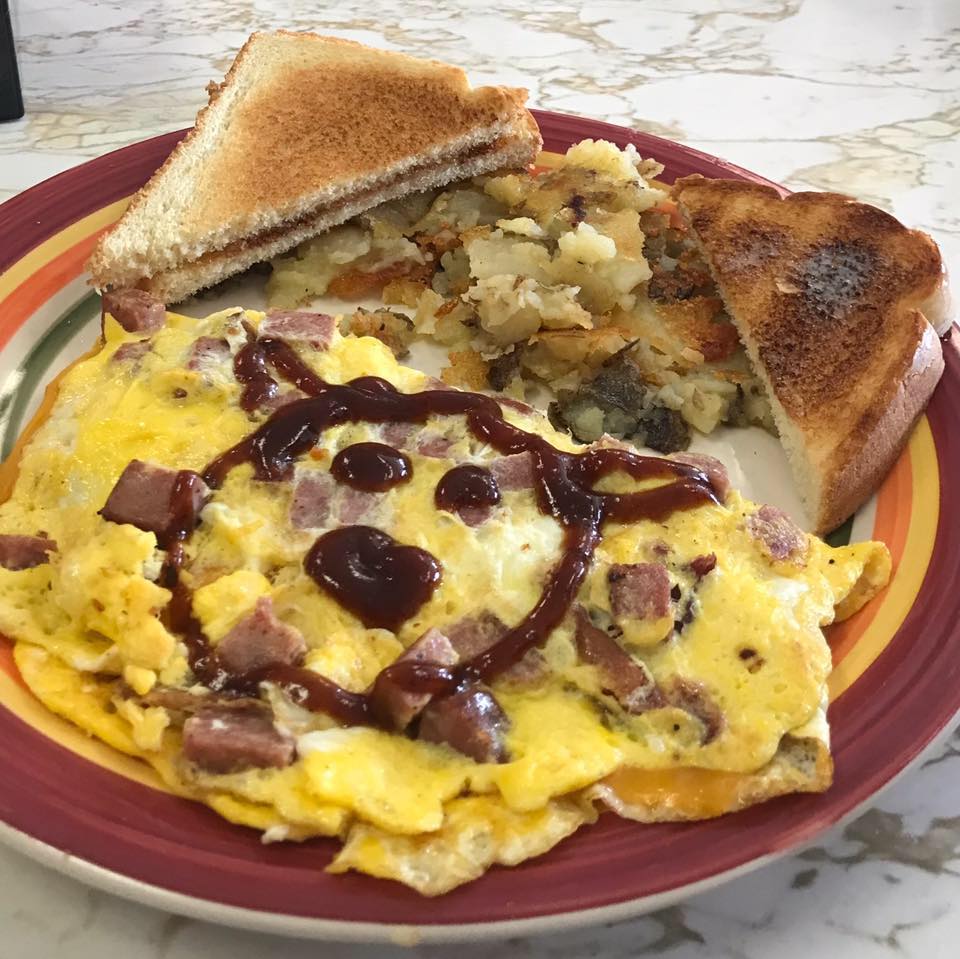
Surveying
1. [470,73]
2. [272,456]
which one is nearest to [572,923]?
[272,456]

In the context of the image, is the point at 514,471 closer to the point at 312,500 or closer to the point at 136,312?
the point at 312,500

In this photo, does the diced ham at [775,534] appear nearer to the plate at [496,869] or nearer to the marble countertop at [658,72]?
the plate at [496,869]

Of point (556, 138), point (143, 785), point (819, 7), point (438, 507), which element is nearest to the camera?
point (143, 785)

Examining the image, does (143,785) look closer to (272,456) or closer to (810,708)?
(272,456)

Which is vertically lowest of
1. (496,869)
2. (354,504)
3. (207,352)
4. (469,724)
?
(496,869)

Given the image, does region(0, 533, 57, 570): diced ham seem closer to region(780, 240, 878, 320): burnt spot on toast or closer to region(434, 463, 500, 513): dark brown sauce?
region(434, 463, 500, 513): dark brown sauce

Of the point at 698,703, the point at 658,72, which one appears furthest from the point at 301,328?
the point at 658,72

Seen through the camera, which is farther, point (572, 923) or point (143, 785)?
point (143, 785)

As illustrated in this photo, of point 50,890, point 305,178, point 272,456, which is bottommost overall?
point 50,890
